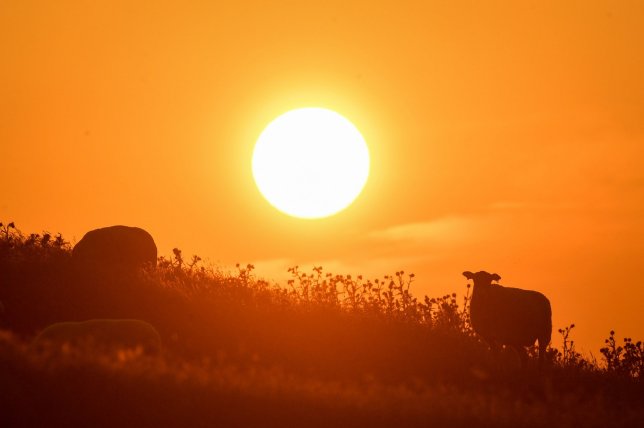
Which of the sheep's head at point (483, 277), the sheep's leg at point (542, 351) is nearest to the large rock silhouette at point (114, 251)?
the sheep's head at point (483, 277)

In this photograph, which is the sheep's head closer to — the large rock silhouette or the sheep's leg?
the sheep's leg

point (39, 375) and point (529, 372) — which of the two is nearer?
point (39, 375)

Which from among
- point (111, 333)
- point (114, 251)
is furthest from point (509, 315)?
point (111, 333)

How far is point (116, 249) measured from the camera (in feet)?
74.3

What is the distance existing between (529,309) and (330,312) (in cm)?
510

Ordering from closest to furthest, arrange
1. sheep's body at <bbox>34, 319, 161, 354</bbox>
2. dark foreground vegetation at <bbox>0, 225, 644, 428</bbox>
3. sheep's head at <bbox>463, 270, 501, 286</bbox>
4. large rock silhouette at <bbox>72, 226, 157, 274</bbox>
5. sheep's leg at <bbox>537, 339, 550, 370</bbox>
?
dark foreground vegetation at <bbox>0, 225, 644, 428</bbox> → sheep's body at <bbox>34, 319, 161, 354</bbox> → sheep's leg at <bbox>537, 339, 550, 370</bbox> → large rock silhouette at <bbox>72, 226, 157, 274</bbox> → sheep's head at <bbox>463, 270, 501, 286</bbox>

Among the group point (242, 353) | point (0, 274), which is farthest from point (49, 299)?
point (242, 353)

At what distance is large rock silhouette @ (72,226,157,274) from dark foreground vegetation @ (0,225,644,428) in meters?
0.44

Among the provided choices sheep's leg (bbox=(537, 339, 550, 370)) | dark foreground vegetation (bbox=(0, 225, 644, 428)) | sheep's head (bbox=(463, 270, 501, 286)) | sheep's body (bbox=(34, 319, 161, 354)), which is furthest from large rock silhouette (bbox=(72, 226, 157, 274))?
sheep's leg (bbox=(537, 339, 550, 370))

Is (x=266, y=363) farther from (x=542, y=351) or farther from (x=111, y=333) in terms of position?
(x=542, y=351)

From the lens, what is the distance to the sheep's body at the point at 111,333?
14.4m

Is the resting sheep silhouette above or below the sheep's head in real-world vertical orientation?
below

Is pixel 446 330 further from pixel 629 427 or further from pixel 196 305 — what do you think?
pixel 629 427

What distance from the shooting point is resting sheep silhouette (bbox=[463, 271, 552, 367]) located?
21.6 meters
